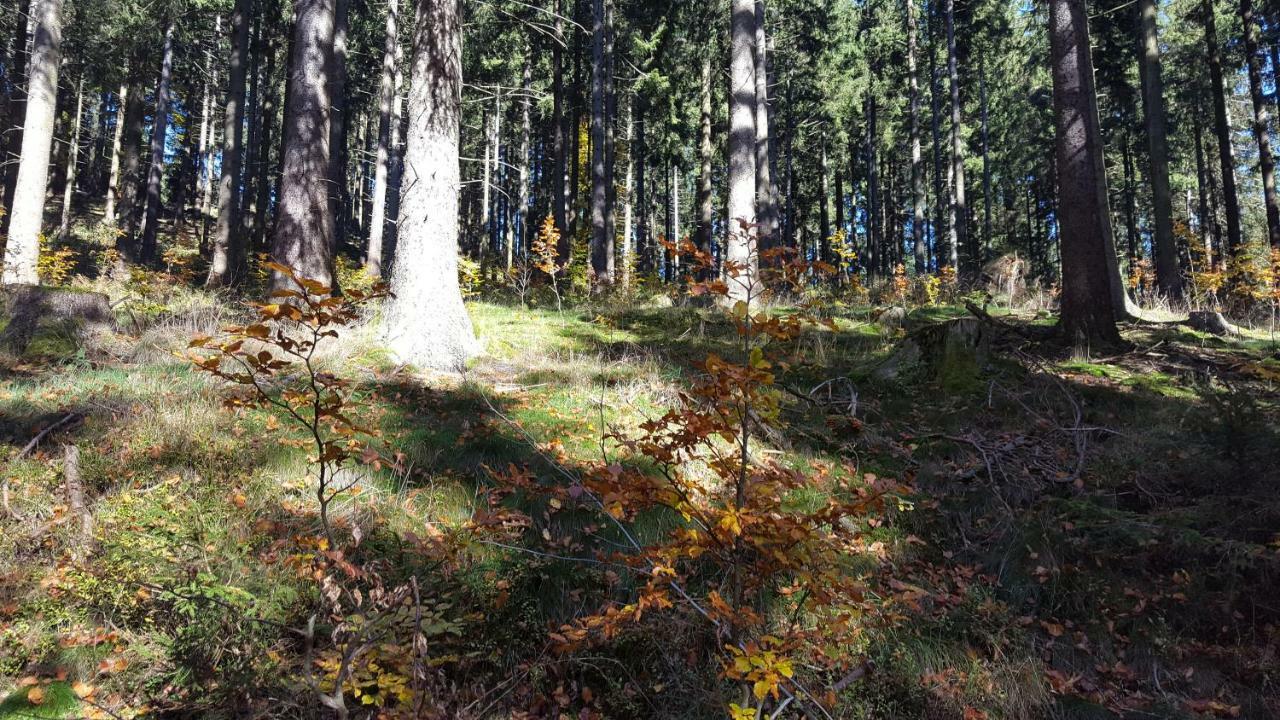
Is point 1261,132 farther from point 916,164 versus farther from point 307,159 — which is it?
point 307,159

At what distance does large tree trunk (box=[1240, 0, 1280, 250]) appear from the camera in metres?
13.8

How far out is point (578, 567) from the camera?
9.74ft

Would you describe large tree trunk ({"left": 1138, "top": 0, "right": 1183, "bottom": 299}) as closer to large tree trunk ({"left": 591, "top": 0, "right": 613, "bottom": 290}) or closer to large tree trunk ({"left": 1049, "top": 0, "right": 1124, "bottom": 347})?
large tree trunk ({"left": 1049, "top": 0, "right": 1124, "bottom": 347})

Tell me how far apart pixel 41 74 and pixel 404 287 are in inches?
335

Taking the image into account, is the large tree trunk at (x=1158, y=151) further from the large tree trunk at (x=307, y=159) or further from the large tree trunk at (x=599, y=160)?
the large tree trunk at (x=307, y=159)

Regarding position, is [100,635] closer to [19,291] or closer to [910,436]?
[910,436]

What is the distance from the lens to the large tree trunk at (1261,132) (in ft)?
45.3

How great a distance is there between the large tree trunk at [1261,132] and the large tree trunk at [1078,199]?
1170 cm

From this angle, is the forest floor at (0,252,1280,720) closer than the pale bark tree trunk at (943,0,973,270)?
Yes

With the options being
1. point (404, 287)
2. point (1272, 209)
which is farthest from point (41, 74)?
point (1272, 209)

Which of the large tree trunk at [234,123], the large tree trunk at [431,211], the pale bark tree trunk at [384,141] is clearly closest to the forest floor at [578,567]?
the large tree trunk at [431,211]

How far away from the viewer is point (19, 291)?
5.99 m

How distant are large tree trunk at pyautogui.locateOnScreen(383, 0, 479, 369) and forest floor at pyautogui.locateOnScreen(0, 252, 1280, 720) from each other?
65 cm

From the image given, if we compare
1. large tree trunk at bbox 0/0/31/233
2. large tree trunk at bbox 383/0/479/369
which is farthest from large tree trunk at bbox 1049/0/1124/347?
large tree trunk at bbox 0/0/31/233
